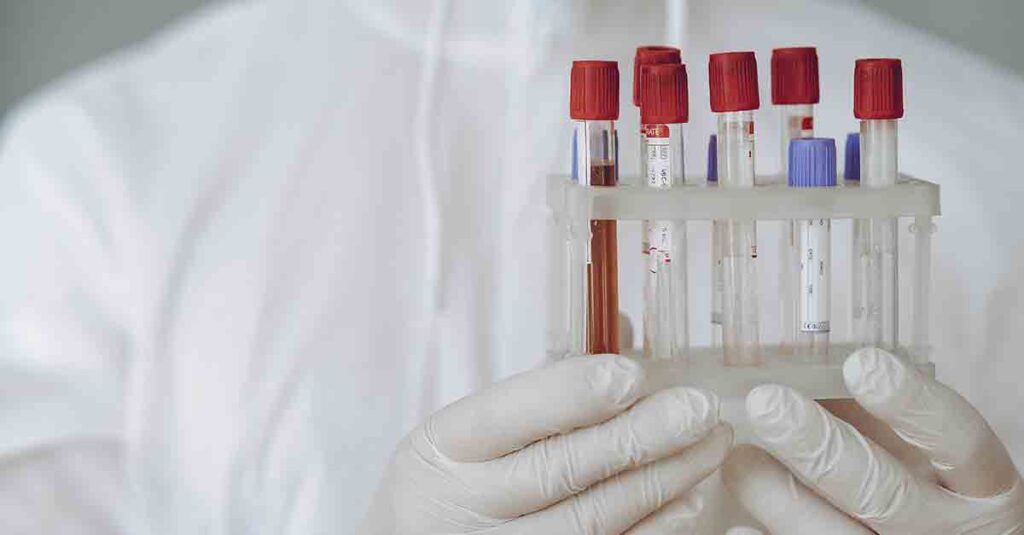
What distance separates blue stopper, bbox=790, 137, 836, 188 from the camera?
953mm

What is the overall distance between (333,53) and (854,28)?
55 cm

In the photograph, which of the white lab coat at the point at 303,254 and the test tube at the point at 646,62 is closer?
the test tube at the point at 646,62

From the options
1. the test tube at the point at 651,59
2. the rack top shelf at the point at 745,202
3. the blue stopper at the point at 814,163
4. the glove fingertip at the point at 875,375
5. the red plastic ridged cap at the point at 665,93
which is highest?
the test tube at the point at 651,59

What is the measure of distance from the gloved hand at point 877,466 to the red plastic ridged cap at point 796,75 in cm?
21

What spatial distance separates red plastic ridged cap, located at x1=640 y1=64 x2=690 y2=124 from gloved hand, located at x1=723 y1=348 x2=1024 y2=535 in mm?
201

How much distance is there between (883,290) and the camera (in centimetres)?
100

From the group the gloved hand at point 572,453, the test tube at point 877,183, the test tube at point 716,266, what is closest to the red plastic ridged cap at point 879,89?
the test tube at point 877,183

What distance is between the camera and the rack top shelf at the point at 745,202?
A: 36.8 inches

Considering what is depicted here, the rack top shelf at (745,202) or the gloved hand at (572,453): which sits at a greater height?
the rack top shelf at (745,202)

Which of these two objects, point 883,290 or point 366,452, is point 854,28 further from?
point 366,452

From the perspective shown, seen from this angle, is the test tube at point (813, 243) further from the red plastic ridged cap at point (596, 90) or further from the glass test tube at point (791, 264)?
the red plastic ridged cap at point (596, 90)

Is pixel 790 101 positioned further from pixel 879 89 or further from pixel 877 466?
pixel 877 466

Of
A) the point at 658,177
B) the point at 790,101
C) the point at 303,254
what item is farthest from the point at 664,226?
the point at 303,254

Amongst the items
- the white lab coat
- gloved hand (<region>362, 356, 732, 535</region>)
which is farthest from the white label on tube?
the white lab coat
